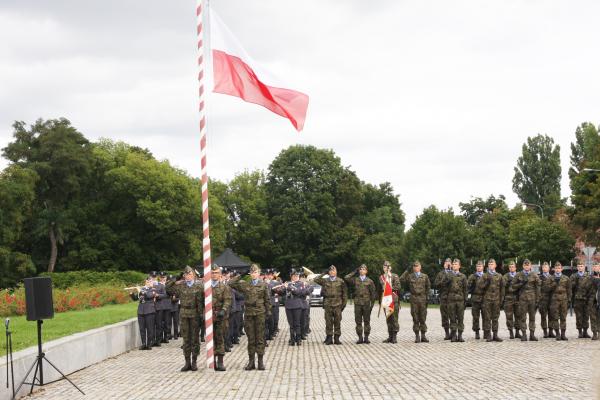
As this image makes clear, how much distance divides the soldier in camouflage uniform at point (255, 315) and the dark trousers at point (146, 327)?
5507 mm

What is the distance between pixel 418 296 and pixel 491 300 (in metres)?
1.89

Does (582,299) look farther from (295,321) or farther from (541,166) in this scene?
(541,166)

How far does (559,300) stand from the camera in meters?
21.9

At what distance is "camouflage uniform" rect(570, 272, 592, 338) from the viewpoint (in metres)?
22.1

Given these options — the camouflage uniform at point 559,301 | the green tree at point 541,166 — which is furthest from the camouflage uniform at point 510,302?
the green tree at point 541,166

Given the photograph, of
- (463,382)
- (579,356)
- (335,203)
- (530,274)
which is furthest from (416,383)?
(335,203)

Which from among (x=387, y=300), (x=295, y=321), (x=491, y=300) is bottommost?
(x=295, y=321)

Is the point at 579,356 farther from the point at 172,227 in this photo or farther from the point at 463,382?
the point at 172,227

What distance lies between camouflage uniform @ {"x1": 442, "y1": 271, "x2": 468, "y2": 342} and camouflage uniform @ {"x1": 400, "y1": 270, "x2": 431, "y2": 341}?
1.89 ft

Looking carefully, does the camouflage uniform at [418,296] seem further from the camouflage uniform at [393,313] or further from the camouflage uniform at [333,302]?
the camouflage uniform at [333,302]

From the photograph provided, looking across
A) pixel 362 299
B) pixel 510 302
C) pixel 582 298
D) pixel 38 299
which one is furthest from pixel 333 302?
pixel 38 299

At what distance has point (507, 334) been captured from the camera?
24.0 m

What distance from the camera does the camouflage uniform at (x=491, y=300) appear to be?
843 inches

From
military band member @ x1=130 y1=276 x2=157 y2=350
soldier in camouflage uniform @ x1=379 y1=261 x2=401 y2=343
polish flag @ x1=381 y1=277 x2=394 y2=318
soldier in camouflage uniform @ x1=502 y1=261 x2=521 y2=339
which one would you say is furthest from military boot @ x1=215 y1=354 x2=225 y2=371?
soldier in camouflage uniform @ x1=502 y1=261 x2=521 y2=339
